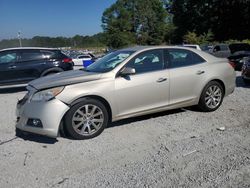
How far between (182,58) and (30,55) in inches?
259

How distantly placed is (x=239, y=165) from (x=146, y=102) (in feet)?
7.30

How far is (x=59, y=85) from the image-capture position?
17.1 feet

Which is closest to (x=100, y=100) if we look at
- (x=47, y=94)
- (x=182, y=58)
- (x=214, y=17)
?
(x=47, y=94)

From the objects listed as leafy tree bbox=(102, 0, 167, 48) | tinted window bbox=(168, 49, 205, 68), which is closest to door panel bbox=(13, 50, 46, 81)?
tinted window bbox=(168, 49, 205, 68)

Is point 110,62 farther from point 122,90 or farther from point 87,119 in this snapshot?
point 87,119

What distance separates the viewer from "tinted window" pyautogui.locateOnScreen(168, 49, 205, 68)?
20.4 ft

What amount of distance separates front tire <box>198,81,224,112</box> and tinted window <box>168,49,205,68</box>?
0.58 meters

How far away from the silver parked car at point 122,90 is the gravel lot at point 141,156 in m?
0.30

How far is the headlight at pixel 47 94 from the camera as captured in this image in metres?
5.06

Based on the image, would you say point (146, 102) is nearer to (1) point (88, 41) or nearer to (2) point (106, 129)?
(2) point (106, 129)

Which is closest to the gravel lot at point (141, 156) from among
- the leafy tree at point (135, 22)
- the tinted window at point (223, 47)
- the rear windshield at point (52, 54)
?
the rear windshield at point (52, 54)

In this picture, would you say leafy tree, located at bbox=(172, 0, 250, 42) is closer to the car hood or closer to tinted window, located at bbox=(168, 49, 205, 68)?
tinted window, located at bbox=(168, 49, 205, 68)

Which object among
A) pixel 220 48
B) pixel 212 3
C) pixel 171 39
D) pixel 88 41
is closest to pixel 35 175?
pixel 220 48

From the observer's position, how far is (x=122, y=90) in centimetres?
552
